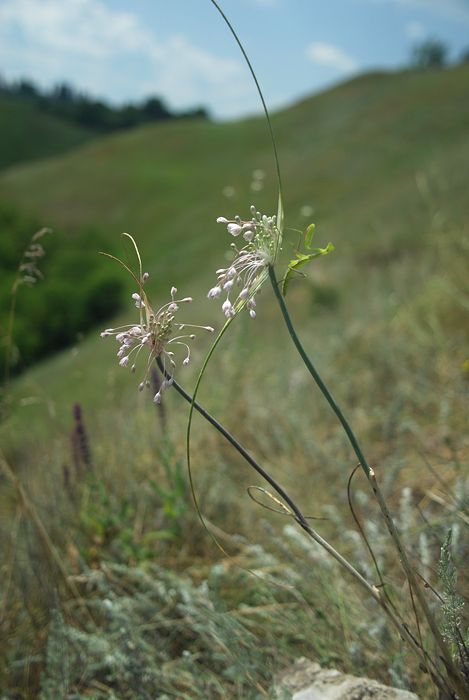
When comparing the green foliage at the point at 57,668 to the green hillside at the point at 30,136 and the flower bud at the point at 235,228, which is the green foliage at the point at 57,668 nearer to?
the flower bud at the point at 235,228

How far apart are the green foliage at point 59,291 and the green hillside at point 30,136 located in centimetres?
3779

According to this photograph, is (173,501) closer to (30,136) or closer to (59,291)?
(59,291)

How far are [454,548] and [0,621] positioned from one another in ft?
5.02

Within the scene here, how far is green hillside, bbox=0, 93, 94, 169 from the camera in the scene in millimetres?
74812

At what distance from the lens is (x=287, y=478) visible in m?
3.16

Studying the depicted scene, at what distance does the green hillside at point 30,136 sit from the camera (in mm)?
74812

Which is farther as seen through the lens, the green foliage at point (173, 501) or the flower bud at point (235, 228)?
the green foliage at point (173, 501)

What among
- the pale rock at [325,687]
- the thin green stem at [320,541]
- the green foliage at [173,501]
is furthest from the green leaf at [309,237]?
the green foliage at [173,501]

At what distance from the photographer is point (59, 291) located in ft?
105

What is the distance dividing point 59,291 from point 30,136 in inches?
2122

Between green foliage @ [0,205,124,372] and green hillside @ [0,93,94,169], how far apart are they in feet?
124

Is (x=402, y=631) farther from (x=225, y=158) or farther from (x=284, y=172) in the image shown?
(x=225, y=158)

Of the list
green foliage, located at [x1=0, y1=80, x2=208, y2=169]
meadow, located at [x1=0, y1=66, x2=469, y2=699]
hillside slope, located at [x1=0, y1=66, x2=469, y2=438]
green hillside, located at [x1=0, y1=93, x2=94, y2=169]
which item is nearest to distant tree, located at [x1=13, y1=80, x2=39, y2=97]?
green foliage, located at [x1=0, y1=80, x2=208, y2=169]

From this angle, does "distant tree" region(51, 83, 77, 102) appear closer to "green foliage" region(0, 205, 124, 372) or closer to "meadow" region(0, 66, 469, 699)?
"green foliage" region(0, 205, 124, 372)
